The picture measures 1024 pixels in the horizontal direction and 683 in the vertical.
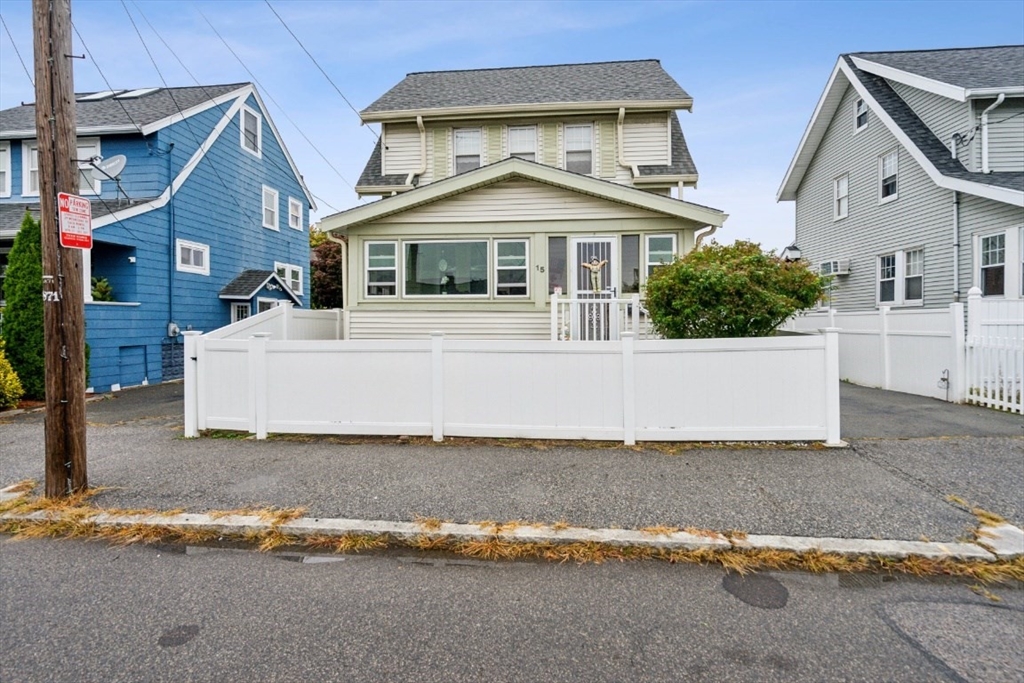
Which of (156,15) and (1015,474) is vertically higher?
(156,15)

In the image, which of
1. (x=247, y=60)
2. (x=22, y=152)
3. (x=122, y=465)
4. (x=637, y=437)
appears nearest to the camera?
(x=122, y=465)

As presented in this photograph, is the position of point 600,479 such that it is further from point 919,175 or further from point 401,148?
point 919,175

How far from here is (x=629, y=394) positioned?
5637 millimetres

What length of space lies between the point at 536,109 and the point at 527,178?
12.5ft

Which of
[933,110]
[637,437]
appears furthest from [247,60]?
[933,110]

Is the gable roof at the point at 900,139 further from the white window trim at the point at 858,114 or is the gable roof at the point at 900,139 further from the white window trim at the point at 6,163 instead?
the white window trim at the point at 6,163

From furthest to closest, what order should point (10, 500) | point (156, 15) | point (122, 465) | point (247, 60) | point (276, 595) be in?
point (247, 60), point (156, 15), point (122, 465), point (10, 500), point (276, 595)

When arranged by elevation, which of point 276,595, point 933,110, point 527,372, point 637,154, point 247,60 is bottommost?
point 276,595

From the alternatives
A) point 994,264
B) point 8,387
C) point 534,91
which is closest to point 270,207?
point 534,91

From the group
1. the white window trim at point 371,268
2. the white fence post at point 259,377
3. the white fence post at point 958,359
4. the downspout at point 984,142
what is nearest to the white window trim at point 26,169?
the white window trim at point 371,268

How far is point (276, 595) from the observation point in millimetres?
2930

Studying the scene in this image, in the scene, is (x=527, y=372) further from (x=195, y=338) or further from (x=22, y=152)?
(x=22, y=152)

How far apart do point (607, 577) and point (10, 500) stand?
5093 millimetres

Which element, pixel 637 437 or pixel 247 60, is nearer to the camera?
pixel 637 437
